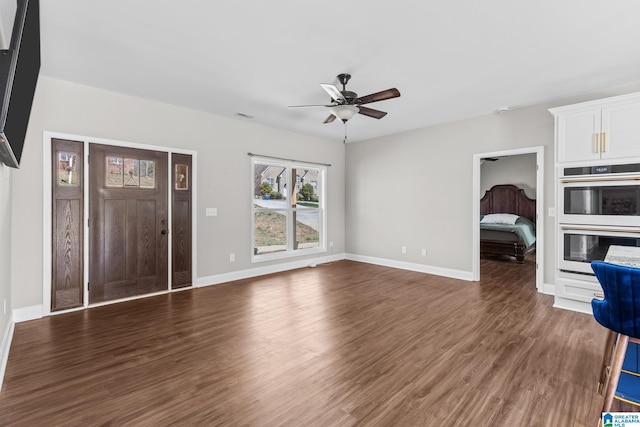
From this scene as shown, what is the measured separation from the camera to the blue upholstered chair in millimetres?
1572

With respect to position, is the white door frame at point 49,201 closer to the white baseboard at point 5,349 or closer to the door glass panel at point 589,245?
the white baseboard at point 5,349

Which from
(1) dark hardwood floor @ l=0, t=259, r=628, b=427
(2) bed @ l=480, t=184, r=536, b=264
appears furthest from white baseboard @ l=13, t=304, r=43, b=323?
(2) bed @ l=480, t=184, r=536, b=264

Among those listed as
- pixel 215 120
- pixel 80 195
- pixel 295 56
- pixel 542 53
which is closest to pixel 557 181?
pixel 542 53

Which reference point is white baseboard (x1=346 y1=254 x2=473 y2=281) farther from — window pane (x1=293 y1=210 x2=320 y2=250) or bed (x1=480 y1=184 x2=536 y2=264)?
bed (x1=480 y1=184 x2=536 y2=264)

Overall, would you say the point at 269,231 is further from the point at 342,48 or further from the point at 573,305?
the point at 573,305

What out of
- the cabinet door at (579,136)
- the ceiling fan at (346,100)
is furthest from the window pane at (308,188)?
the cabinet door at (579,136)

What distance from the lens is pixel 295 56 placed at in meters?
2.94

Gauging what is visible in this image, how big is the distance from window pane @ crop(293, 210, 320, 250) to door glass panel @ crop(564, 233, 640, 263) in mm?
4265

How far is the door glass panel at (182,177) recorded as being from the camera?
4414 mm

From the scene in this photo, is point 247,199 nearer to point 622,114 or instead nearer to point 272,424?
point 272,424

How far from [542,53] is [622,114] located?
4.30 ft

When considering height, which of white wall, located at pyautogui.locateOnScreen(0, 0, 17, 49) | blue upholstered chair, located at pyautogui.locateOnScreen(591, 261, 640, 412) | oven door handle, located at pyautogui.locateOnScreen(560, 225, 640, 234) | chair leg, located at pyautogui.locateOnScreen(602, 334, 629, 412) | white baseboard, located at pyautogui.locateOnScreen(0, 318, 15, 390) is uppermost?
white wall, located at pyautogui.locateOnScreen(0, 0, 17, 49)

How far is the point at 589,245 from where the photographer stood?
3430 mm

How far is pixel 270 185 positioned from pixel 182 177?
1691 mm
